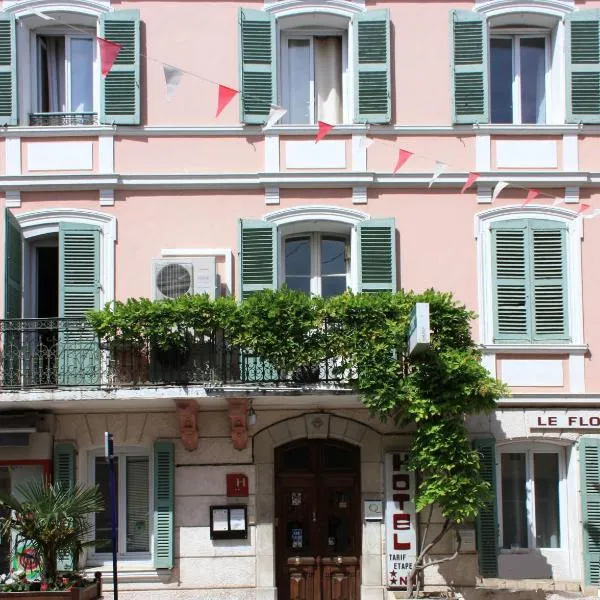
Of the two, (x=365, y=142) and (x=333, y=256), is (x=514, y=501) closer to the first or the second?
(x=333, y=256)

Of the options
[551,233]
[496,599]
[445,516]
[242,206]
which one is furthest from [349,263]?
→ [496,599]

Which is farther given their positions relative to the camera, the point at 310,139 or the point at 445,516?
the point at 310,139

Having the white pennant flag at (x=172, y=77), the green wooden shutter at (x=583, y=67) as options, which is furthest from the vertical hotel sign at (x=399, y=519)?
the white pennant flag at (x=172, y=77)

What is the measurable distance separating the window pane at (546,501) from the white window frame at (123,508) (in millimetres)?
4905

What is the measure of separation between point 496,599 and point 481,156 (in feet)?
18.4

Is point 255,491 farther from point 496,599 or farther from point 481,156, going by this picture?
point 481,156

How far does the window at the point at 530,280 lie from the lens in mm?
16031

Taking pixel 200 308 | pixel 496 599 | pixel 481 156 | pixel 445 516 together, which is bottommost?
pixel 496 599

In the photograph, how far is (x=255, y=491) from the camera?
15.8 meters

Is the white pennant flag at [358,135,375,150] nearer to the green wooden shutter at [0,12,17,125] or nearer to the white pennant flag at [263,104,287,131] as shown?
the white pennant flag at [263,104,287,131]

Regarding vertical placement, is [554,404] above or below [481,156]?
below

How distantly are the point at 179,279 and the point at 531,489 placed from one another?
5.22m

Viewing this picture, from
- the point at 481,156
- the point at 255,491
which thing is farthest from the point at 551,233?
the point at 255,491

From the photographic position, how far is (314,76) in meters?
16.9
